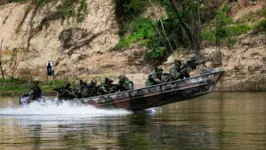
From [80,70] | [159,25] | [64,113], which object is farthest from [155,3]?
[64,113]

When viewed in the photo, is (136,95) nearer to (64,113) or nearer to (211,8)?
(64,113)

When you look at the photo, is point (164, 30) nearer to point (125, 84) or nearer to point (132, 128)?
point (125, 84)

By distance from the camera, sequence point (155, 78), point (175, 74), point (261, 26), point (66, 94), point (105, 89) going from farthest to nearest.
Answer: point (261, 26) < point (66, 94) < point (105, 89) < point (155, 78) < point (175, 74)

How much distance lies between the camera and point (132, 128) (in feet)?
90.5

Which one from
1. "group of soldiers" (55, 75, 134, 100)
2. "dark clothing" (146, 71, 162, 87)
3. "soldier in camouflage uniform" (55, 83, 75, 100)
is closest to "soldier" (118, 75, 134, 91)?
"group of soldiers" (55, 75, 134, 100)

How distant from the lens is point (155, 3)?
71750mm

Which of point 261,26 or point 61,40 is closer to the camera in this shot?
point 261,26

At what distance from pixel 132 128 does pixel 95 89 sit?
439 inches

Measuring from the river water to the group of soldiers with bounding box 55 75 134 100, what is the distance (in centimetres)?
76

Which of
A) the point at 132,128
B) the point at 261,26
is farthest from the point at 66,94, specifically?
the point at 261,26

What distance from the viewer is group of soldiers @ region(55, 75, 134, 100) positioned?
3772 centimetres

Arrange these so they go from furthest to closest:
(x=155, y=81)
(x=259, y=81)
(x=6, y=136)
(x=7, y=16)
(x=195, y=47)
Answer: (x=7, y=16)
(x=195, y=47)
(x=259, y=81)
(x=155, y=81)
(x=6, y=136)

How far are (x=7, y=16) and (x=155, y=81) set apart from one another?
151ft

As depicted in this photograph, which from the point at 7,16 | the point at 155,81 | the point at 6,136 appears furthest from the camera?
the point at 7,16
